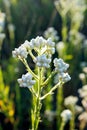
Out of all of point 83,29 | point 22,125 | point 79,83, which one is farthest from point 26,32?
point 22,125

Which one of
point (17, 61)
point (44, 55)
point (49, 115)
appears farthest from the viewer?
point (17, 61)

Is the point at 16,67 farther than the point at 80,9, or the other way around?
the point at 80,9

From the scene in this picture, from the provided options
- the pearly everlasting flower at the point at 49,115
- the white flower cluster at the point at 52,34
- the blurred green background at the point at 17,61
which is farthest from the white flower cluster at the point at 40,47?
the white flower cluster at the point at 52,34

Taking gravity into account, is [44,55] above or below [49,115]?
below

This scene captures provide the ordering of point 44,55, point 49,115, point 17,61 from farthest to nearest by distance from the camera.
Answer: point 17,61, point 49,115, point 44,55

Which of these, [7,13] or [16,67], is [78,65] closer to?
[16,67]

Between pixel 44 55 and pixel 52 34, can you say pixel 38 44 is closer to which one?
pixel 44 55

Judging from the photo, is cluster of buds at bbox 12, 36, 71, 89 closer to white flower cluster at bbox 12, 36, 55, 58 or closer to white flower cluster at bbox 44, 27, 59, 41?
white flower cluster at bbox 12, 36, 55, 58

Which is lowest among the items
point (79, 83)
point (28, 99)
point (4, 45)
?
point (28, 99)

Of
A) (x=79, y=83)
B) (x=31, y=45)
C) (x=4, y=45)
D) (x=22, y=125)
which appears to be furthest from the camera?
(x=4, y=45)

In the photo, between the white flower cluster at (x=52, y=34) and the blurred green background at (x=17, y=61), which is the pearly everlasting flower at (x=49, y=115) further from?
the white flower cluster at (x=52, y=34)

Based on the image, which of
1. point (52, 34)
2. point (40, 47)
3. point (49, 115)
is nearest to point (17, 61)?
point (52, 34)
